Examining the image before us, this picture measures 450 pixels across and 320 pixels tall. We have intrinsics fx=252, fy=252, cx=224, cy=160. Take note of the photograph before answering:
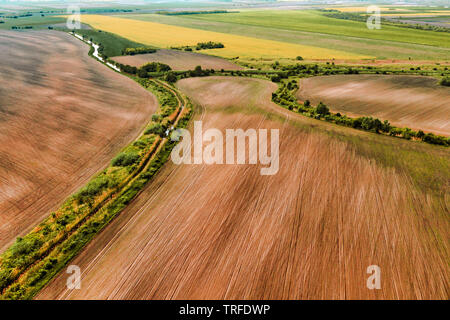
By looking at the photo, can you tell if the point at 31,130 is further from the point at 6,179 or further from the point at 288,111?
the point at 288,111

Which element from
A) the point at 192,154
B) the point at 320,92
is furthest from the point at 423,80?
the point at 192,154

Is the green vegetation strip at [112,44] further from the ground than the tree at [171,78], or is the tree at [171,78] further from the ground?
the green vegetation strip at [112,44]

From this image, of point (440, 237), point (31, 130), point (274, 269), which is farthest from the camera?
point (31, 130)

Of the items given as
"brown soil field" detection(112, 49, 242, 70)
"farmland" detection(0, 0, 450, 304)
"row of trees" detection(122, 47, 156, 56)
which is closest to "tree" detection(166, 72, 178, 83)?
"farmland" detection(0, 0, 450, 304)

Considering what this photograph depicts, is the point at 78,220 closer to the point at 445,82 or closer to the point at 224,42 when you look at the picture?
the point at 445,82

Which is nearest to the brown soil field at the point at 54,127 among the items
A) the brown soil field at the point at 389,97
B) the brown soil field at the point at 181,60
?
the brown soil field at the point at 181,60

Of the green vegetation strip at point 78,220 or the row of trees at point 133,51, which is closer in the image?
the green vegetation strip at point 78,220

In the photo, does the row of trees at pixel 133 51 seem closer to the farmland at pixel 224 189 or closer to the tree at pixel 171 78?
the farmland at pixel 224 189
